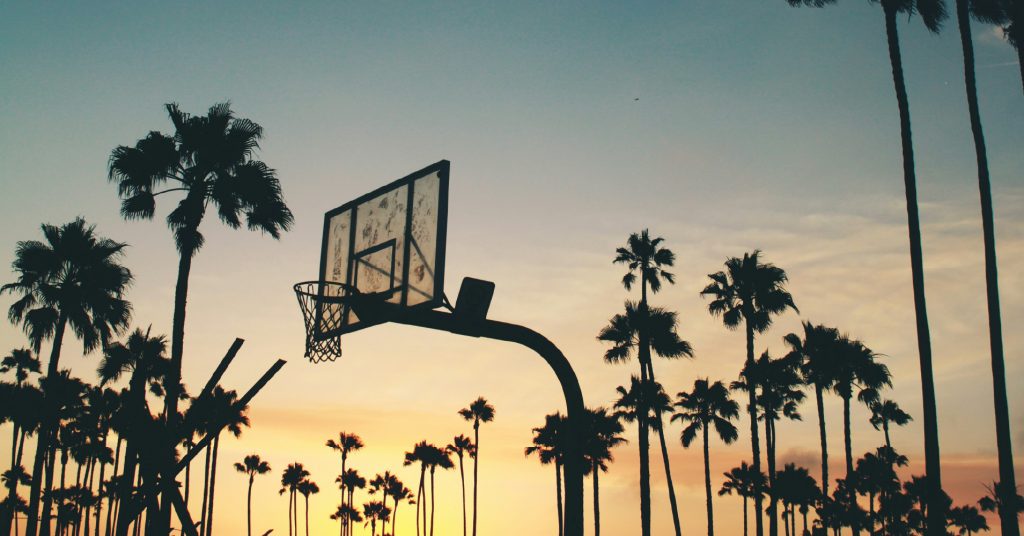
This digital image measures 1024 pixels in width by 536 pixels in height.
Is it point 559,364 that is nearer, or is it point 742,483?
point 559,364

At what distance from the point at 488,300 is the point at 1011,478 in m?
14.6

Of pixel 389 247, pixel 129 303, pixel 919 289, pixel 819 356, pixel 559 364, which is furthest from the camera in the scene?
pixel 819 356

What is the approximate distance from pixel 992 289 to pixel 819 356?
2624 centimetres

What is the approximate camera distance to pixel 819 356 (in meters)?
43.9

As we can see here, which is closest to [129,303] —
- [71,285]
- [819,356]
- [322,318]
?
[71,285]

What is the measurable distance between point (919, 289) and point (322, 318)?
14.3 metres

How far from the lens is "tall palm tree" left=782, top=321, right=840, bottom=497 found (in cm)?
4378

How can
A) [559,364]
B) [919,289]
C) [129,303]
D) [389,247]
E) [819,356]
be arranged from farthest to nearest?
1. [819,356]
2. [129,303]
3. [919,289]
4. [389,247]
5. [559,364]

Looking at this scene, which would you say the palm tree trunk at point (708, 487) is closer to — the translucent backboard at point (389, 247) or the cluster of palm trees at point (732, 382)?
the cluster of palm trees at point (732, 382)

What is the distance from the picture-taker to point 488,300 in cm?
915

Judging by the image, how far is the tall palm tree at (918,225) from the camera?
692 inches

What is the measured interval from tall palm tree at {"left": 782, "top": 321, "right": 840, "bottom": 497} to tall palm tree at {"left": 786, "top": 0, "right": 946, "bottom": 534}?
2515 cm

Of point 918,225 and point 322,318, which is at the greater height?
point 918,225

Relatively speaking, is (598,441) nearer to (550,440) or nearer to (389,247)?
(550,440)
